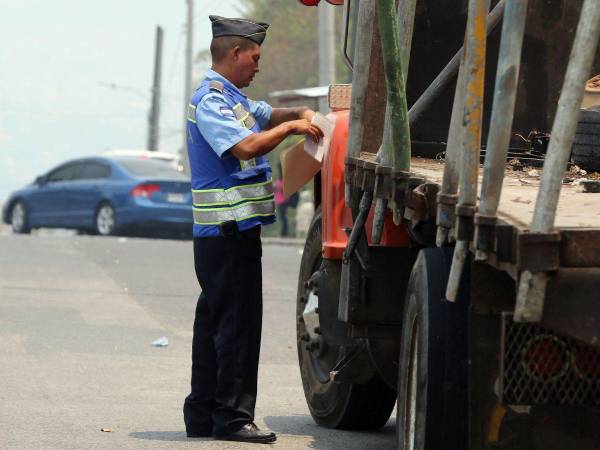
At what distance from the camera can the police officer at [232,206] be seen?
24.1ft

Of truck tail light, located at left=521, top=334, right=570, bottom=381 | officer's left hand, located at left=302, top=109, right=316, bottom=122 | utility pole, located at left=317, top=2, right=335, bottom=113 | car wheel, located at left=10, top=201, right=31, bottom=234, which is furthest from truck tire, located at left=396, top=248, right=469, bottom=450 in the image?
car wheel, located at left=10, top=201, right=31, bottom=234

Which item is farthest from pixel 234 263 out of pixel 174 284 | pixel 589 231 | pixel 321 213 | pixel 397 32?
pixel 174 284

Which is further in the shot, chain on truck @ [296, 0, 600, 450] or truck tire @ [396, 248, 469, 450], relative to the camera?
truck tire @ [396, 248, 469, 450]

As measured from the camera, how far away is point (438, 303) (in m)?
5.21

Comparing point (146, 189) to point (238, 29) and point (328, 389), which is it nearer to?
point (328, 389)

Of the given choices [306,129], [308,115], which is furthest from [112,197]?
[306,129]

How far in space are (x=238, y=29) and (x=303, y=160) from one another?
0.71 m

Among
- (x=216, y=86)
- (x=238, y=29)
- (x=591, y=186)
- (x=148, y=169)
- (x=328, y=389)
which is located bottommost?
(x=148, y=169)

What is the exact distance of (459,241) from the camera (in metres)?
4.59

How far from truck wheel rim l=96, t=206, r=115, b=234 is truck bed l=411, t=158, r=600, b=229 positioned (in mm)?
22731

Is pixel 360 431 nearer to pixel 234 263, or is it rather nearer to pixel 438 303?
pixel 234 263

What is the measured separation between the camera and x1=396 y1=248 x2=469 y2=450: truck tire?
16.8ft

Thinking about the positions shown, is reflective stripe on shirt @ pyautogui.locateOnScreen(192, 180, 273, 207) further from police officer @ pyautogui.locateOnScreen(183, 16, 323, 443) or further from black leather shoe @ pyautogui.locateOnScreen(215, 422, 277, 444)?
black leather shoe @ pyautogui.locateOnScreen(215, 422, 277, 444)

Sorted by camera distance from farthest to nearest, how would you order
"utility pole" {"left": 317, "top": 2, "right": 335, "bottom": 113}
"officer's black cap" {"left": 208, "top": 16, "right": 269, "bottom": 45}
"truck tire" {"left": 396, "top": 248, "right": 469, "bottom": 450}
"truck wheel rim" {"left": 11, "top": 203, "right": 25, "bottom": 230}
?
"truck wheel rim" {"left": 11, "top": 203, "right": 25, "bottom": 230}, "utility pole" {"left": 317, "top": 2, "right": 335, "bottom": 113}, "officer's black cap" {"left": 208, "top": 16, "right": 269, "bottom": 45}, "truck tire" {"left": 396, "top": 248, "right": 469, "bottom": 450}
